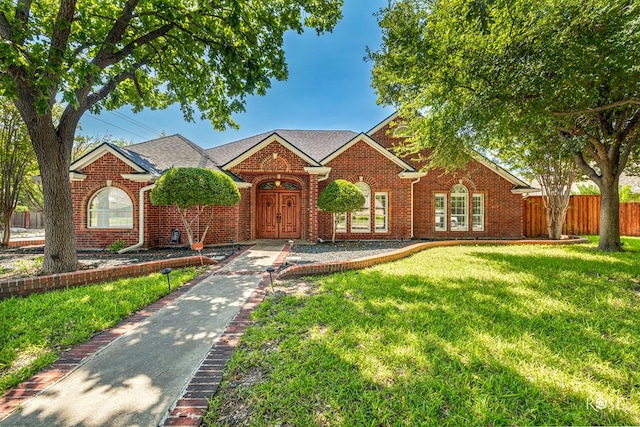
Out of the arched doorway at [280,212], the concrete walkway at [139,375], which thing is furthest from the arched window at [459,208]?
the concrete walkway at [139,375]

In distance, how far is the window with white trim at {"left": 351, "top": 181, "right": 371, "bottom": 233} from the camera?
43.3ft

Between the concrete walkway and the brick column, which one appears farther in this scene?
the brick column

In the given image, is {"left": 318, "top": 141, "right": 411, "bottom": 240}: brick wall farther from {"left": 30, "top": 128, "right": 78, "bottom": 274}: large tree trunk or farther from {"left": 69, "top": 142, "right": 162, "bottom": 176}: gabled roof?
{"left": 30, "top": 128, "right": 78, "bottom": 274}: large tree trunk

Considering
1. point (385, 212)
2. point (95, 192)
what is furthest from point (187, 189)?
point (385, 212)

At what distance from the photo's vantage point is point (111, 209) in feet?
35.0

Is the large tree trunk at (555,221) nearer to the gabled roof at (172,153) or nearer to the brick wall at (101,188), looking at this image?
the gabled roof at (172,153)

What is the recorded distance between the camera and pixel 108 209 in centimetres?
1066

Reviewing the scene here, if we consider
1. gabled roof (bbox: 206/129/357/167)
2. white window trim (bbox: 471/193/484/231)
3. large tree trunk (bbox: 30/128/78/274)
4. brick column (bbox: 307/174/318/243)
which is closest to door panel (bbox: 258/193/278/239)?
brick column (bbox: 307/174/318/243)

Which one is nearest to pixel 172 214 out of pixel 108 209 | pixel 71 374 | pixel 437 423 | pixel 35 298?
pixel 108 209

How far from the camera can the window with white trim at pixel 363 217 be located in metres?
13.2

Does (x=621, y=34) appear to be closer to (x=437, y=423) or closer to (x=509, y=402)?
(x=509, y=402)

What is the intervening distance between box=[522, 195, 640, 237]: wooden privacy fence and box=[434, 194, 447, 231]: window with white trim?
533cm

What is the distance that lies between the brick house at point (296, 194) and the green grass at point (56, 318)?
228 inches

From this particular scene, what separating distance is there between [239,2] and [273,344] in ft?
26.6
